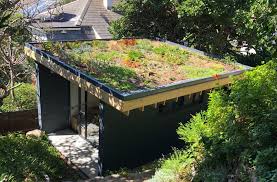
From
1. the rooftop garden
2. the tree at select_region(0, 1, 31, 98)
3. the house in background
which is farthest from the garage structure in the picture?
the house in background

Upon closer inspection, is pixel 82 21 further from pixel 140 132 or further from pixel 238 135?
pixel 238 135

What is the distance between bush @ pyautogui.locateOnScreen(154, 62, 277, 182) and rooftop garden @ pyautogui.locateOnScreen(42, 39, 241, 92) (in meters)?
2.85

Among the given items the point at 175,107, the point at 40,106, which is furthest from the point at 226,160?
the point at 40,106

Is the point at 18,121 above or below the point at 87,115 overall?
below

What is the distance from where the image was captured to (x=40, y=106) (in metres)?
13.1

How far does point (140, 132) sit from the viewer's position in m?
10.9

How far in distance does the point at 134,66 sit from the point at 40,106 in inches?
164

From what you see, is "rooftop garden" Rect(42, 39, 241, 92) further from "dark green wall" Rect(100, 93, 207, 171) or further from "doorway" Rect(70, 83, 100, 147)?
"doorway" Rect(70, 83, 100, 147)

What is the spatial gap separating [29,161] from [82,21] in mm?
20127

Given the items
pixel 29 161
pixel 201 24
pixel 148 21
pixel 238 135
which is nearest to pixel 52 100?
pixel 29 161

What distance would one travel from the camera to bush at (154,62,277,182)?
6.08 meters

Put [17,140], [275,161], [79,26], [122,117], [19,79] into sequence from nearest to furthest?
1. [275,161]
2. [122,117]
3. [17,140]
4. [19,79]
5. [79,26]

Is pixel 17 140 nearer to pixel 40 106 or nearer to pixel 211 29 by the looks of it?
pixel 40 106

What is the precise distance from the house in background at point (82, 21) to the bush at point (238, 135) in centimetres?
1984
